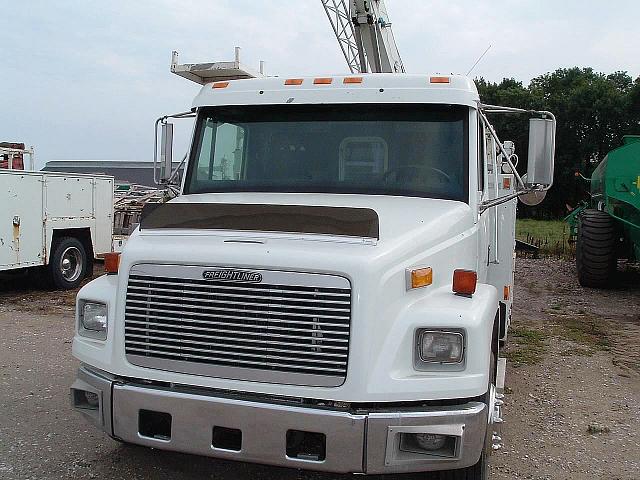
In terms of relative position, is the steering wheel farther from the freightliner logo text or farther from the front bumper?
the front bumper

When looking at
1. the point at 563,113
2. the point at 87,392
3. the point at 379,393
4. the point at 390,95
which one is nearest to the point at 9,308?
the point at 87,392

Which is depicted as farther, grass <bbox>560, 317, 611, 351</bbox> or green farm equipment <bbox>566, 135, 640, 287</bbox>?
green farm equipment <bbox>566, 135, 640, 287</bbox>

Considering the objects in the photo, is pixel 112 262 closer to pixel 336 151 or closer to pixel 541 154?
pixel 336 151

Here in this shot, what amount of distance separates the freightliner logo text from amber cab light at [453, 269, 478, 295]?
1064mm

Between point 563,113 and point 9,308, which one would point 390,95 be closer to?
point 9,308

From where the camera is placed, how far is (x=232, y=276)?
325 cm

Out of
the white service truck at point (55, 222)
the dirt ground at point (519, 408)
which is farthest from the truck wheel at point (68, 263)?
the dirt ground at point (519, 408)

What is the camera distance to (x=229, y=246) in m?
3.35

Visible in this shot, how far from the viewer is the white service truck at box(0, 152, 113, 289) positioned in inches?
388

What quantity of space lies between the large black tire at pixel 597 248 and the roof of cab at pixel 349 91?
7.62m

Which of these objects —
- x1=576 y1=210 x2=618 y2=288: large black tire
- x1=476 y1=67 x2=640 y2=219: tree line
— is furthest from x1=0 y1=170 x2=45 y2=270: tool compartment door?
x1=476 y1=67 x2=640 y2=219: tree line

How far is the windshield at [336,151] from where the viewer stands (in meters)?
4.28

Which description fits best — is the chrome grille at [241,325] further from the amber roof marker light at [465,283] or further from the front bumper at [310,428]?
the amber roof marker light at [465,283]

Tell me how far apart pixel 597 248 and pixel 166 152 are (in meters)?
8.33
